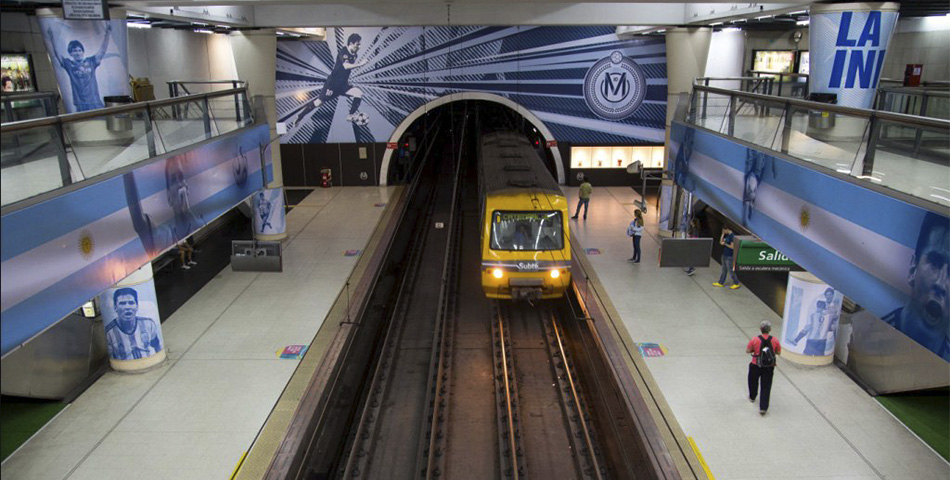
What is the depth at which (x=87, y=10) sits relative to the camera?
355 inches

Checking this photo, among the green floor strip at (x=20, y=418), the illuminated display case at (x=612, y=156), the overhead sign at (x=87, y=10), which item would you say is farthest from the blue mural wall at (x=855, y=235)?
the illuminated display case at (x=612, y=156)

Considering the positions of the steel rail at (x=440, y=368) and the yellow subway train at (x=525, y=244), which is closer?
the steel rail at (x=440, y=368)

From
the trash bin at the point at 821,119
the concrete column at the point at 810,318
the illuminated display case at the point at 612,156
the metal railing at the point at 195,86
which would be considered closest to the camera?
the trash bin at the point at 821,119

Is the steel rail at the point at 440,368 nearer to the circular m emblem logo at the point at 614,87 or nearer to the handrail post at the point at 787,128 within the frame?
the handrail post at the point at 787,128

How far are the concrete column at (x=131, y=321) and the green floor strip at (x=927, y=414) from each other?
11.5 m

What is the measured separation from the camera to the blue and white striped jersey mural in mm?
22422

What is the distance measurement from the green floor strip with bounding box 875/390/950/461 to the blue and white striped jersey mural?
14516 mm

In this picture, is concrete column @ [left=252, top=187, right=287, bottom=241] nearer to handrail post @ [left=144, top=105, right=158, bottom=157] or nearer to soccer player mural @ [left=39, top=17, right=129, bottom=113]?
soccer player mural @ [left=39, top=17, right=129, bottom=113]

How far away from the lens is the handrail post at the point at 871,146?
6.57 meters

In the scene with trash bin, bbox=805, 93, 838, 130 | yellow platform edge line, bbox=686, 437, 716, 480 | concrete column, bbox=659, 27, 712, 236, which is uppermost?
concrete column, bbox=659, 27, 712, 236

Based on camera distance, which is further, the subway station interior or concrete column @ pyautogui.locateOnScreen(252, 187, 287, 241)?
concrete column @ pyautogui.locateOnScreen(252, 187, 287, 241)

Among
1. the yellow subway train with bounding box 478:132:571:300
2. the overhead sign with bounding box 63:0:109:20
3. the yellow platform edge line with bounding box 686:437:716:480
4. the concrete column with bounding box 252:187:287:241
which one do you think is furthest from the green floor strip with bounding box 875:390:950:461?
the concrete column with bounding box 252:187:287:241

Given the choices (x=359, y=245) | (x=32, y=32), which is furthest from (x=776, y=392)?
(x=32, y=32)

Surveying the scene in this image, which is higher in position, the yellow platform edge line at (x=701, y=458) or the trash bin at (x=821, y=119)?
the trash bin at (x=821, y=119)
